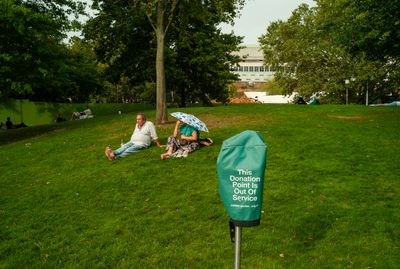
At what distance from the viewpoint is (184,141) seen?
12.3 meters

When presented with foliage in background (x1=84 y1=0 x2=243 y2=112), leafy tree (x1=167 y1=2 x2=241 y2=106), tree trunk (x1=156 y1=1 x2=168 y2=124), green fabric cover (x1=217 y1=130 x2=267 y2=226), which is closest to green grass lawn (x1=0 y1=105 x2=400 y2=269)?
green fabric cover (x1=217 y1=130 x2=267 y2=226)

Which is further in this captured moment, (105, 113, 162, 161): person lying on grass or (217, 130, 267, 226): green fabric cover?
(105, 113, 162, 161): person lying on grass

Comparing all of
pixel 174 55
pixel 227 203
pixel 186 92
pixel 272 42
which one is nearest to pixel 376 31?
pixel 227 203

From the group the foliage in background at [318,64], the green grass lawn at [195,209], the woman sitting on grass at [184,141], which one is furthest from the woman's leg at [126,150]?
the foliage in background at [318,64]

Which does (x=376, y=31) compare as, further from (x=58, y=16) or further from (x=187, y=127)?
(x=58, y=16)

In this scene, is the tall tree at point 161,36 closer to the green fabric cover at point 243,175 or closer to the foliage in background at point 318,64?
the green fabric cover at point 243,175

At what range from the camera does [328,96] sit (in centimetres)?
4612

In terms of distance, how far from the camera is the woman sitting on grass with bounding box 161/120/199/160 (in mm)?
11984

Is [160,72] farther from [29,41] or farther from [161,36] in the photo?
[29,41]

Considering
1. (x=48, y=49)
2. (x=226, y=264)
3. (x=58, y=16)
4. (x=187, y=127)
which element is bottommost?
(x=226, y=264)

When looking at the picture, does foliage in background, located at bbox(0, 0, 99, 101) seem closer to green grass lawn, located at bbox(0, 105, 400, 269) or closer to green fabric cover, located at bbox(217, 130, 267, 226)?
green grass lawn, located at bbox(0, 105, 400, 269)

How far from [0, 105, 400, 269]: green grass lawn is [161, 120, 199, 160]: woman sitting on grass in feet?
1.12

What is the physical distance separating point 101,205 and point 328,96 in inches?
1607

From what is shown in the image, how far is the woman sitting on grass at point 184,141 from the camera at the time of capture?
1198 cm
